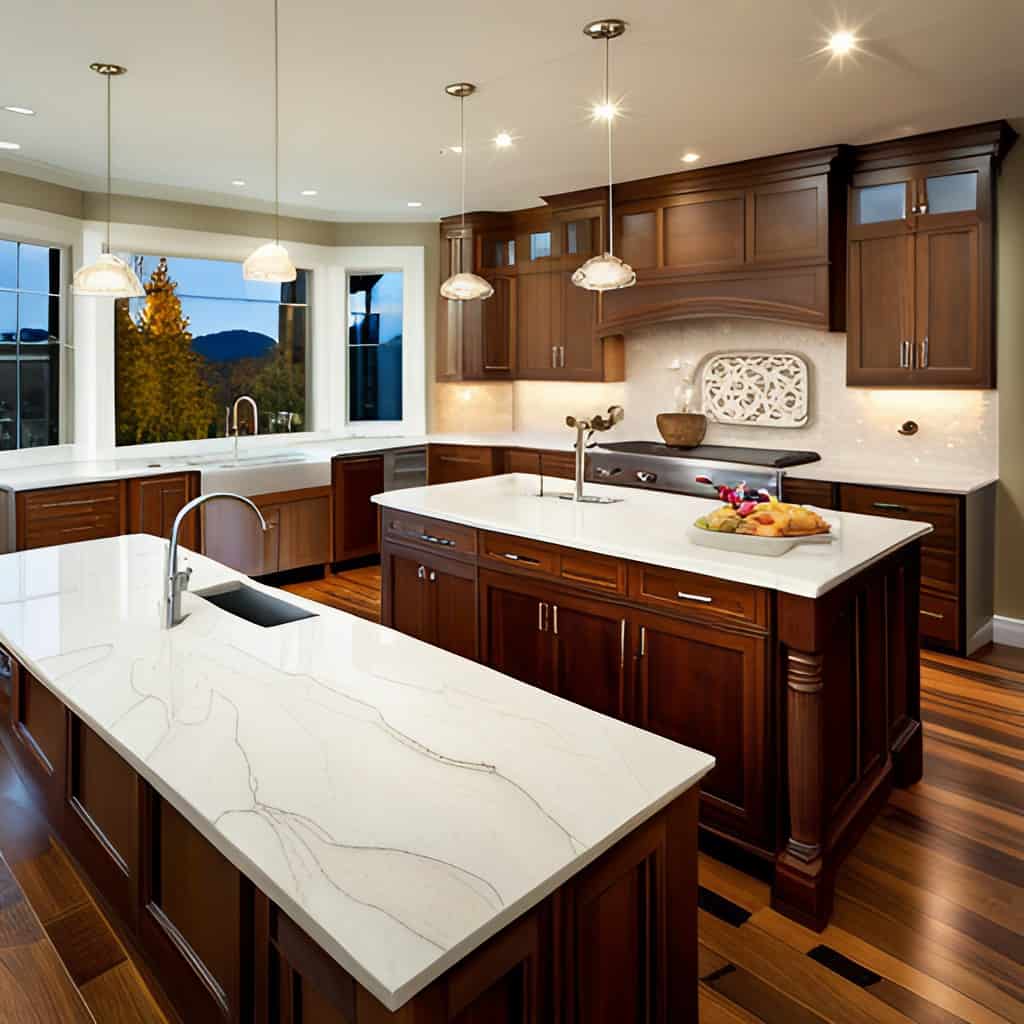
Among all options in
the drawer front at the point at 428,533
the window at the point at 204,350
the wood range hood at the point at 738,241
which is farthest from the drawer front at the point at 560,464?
the drawer front at the point at 428,533

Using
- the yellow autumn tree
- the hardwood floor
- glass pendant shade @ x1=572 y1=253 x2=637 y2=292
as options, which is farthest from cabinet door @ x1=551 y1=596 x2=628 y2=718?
the yellow autumn tree

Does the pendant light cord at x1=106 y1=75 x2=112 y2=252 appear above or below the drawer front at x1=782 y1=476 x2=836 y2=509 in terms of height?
above

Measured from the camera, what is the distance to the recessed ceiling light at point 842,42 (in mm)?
3242

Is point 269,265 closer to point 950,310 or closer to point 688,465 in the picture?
point 688,465

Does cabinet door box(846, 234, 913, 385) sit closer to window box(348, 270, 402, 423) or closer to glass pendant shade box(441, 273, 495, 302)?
glass pendant shade box(441, 273, 495, 302)

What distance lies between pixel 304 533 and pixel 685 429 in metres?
2.77

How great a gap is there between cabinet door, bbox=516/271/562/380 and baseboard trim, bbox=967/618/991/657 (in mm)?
3365

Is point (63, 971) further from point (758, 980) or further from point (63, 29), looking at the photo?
point (63, 29)

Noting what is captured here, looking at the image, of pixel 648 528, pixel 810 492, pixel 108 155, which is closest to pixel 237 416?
pixel 108 155

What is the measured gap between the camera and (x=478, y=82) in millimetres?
3762

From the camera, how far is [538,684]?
311 centimetres

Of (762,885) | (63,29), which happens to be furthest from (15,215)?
(762,885)

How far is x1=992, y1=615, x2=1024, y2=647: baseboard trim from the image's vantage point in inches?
186

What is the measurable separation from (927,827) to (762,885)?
702mm
